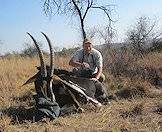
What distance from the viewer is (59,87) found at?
901cm

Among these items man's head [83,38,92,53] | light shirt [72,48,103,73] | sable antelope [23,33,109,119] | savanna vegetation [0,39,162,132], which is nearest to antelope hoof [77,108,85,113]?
sable antelope [23,33,109,119]

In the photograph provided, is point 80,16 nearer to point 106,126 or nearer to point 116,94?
point 116,94

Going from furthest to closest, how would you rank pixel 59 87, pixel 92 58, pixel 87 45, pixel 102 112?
pixel 92 58
pixel 87 45
pixel 59 87
pixel 102 112

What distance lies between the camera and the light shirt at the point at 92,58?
9773 mm

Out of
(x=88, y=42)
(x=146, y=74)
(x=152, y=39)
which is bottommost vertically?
(x=152, y=39)

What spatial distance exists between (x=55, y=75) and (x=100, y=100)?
4.42 feet

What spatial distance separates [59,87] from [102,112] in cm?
102

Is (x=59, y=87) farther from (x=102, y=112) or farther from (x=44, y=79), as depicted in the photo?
(x=102, y=112)

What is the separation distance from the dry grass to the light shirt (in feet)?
3.09

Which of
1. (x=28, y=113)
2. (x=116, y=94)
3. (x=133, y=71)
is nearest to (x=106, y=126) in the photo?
(x=28, y=113)

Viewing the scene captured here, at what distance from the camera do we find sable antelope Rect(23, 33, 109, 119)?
8.82m

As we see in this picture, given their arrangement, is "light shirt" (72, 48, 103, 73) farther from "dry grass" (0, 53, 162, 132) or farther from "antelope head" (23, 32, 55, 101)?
"antelope head" (23, 32, 55, 101)

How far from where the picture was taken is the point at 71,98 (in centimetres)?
893

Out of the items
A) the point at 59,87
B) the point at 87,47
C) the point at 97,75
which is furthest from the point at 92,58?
the point at 59,87
